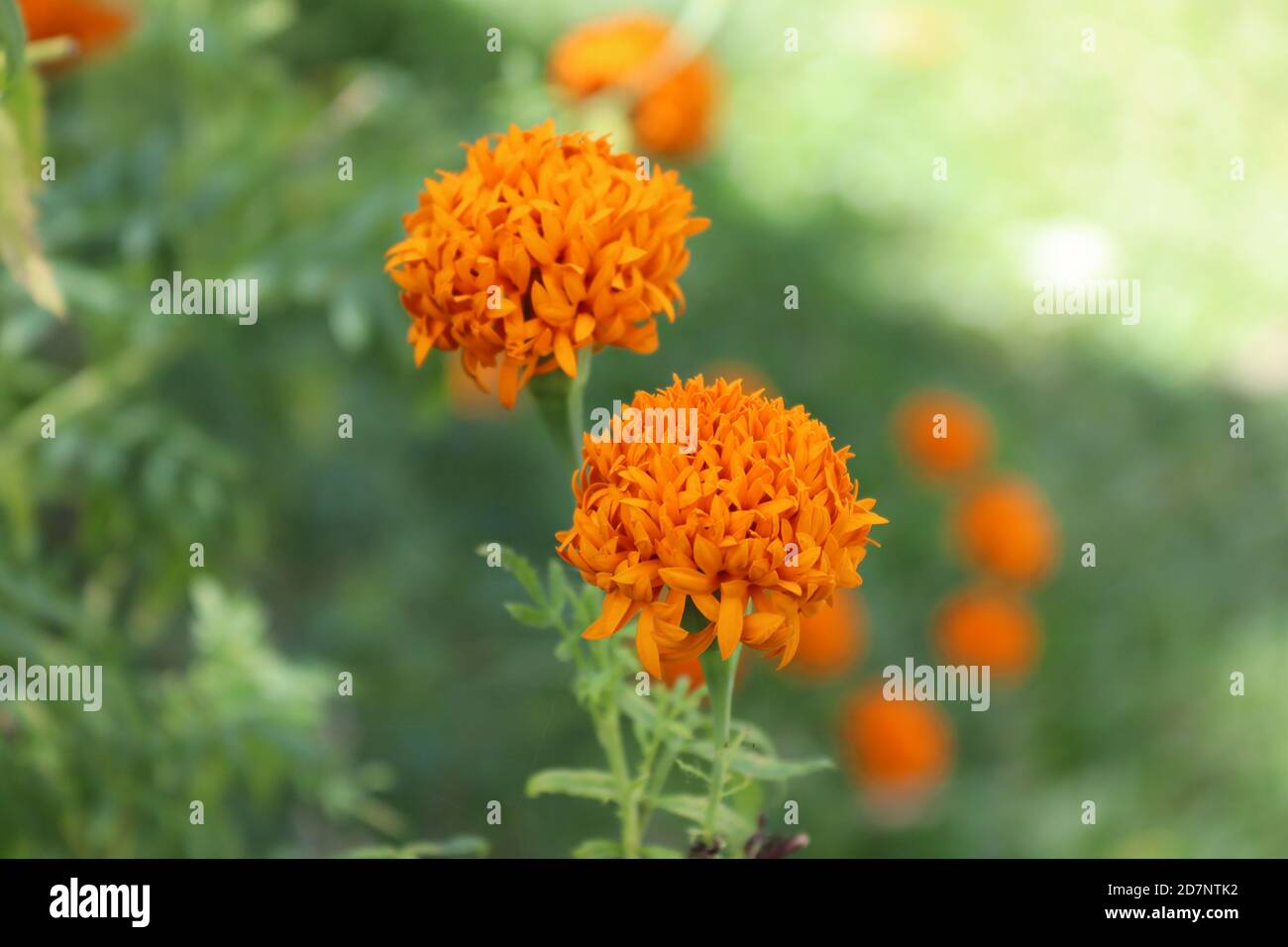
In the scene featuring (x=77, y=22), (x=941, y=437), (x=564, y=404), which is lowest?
(x=564, y=404)

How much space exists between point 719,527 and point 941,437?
163cm

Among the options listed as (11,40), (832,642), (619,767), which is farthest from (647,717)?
(832,642)

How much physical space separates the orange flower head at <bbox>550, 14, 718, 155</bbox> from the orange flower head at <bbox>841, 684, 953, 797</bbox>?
0.85m

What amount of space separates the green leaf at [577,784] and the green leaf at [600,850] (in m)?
0.02

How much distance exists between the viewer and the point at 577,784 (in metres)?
0.67

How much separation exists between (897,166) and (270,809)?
202 cm

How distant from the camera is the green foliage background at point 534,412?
1.14 m

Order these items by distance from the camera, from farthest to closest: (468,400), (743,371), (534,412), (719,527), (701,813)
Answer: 1. (743,371)
2. (468,400)
3. (534,412)
4. (701,813)
5. (719,527)

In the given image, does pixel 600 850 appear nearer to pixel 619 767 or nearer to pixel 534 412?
pixel 619 767

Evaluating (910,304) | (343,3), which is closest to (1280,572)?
(910,304)

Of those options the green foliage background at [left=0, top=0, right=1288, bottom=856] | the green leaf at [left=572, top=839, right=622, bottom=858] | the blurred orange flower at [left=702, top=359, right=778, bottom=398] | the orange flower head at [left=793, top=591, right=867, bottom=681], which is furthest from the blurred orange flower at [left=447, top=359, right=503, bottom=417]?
the green leaf at [left=572, top=839, right=622, bottom=858]

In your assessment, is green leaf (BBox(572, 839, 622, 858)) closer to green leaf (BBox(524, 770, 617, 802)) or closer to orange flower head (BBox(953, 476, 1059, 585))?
green leaf (BBox(524, 770, 617, 802))

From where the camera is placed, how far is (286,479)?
1719 mm
